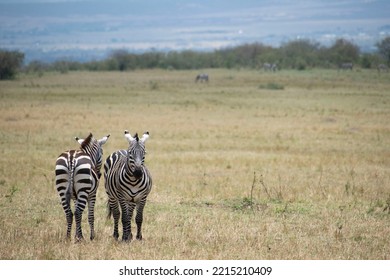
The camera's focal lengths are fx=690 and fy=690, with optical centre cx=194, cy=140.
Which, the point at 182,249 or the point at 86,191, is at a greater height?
the point at 86,191

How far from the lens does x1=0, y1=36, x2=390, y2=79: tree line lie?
73188 millimetres

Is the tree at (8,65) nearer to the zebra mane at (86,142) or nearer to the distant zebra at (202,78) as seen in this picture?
the distant zebra at (202,78)

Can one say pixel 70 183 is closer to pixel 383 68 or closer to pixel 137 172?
pixel 137 172

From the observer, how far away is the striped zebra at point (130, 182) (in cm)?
1021

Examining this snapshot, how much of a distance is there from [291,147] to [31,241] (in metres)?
17.8

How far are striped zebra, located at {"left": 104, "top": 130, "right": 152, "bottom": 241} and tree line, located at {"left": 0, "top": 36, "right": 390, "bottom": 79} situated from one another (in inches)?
2162

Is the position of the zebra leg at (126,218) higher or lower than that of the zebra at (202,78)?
lower

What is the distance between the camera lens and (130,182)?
10.4m

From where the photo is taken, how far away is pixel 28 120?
33562 mm

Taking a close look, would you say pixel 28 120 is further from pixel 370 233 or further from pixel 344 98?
pixel 370 233

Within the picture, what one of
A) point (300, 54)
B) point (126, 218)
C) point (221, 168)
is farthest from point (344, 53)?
point (126, 218)

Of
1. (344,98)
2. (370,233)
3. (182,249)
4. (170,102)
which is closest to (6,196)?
(182,249)

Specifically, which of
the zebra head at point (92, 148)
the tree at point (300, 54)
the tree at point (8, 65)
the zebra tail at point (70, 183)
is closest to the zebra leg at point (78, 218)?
the zebra tail at point (70, 183)

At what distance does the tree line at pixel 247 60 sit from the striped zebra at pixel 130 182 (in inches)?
2162
